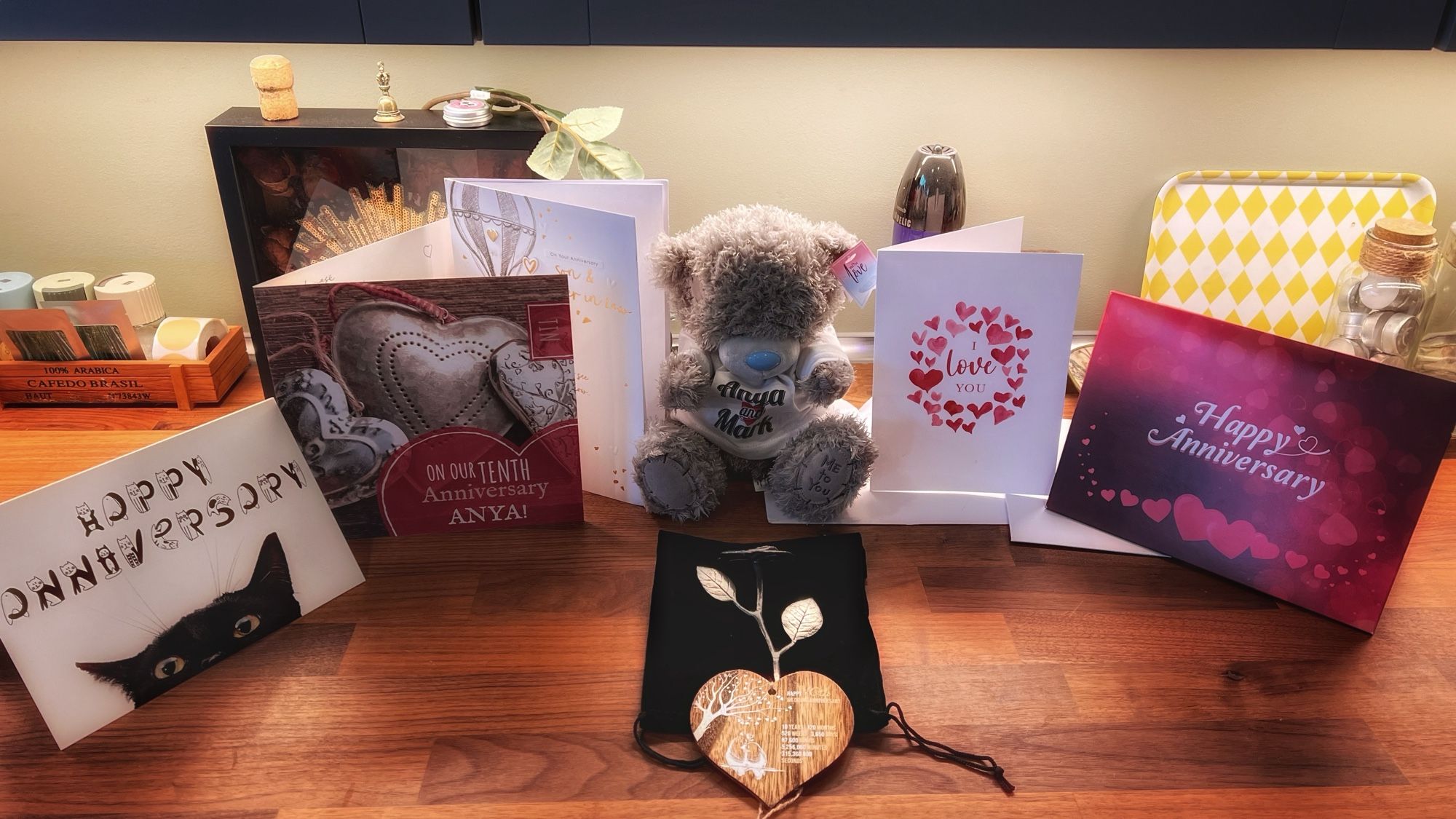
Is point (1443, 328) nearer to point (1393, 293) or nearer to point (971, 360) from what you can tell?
point (1393, 293)

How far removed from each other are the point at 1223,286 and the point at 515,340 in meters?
0.95

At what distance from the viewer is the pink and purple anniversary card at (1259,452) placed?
89 centimetres

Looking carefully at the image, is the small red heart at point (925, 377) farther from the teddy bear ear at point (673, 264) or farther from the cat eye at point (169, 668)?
the cat eye at point (169, 668)

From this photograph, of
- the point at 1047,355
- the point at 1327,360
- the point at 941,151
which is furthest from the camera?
the point at 941,151

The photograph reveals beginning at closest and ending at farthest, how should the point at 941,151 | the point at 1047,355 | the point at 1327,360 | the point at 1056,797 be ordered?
the point at 1056,797 → the point at 1327,360 → the point at 1047,355 → the point at 941,151

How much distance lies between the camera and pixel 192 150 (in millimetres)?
1277

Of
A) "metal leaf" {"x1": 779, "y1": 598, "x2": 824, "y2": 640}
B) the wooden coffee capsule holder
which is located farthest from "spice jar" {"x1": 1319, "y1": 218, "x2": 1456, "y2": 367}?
the wooden coffee capsule holder

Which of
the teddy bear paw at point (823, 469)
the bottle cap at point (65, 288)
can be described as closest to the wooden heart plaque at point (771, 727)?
the teddy bear paw at point (823, 469)

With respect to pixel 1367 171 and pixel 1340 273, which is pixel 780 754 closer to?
pixel 1340 273

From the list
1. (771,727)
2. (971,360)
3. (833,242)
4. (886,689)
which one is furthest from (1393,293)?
(771,727)

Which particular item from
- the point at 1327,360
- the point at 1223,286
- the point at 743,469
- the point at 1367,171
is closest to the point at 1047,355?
the point at 1327,360

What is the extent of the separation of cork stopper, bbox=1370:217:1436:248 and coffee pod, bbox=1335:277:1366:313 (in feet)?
0.22

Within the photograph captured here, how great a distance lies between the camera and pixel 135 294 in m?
1.23

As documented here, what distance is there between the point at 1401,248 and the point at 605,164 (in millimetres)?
892
